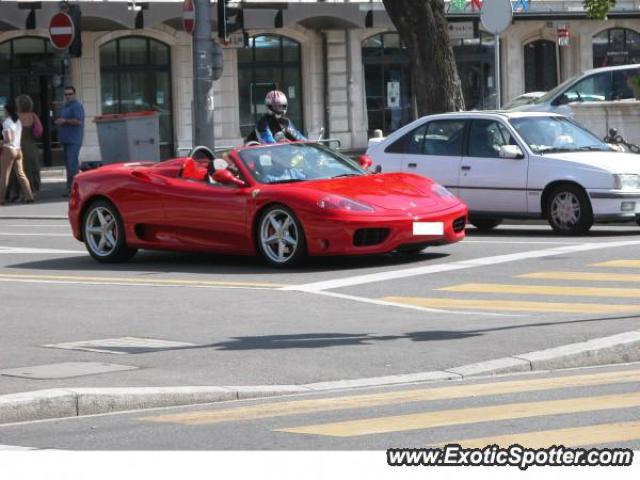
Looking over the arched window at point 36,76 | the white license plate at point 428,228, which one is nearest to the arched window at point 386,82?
the arched window at point 36,76

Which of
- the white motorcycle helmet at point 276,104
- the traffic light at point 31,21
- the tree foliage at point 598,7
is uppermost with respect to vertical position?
the traffic light at point 31,21

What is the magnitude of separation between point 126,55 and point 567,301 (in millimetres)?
32231

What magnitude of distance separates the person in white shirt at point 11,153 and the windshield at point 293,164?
12.3 m

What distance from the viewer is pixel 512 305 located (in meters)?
13.1

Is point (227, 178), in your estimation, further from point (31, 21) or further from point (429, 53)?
point (31, 21)

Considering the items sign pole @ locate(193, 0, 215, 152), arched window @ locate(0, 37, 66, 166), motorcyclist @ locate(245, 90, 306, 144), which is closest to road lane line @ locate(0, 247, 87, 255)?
motorcyclist @ locate(245, 90, 306, 144)

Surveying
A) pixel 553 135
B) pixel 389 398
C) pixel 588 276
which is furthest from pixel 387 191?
pixel 389 398

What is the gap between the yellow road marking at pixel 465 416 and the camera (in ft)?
26.4

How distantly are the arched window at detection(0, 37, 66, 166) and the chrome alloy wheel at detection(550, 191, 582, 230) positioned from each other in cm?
2423

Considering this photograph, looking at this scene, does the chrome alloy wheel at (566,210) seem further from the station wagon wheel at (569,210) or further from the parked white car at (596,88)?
the parked white car at (596,88)

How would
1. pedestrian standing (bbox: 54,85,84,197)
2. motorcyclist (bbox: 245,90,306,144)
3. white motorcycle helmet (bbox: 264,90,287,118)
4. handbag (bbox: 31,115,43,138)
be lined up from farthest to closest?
1. pedestrian standing (bbox: 54,85,84,197)
2. handbag (bbox: 31,115,43,138)
3. white motorcycle helmet (bbox: 264,90,287,118)
4. motorcyclist (bbox: 245,90,306,144)

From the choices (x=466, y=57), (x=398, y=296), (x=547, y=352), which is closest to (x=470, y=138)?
(x=398, y=296)

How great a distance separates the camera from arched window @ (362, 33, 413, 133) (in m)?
49.8

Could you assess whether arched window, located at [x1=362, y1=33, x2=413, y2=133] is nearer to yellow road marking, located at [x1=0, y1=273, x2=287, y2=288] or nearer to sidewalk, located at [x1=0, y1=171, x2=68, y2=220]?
sidewalk, located at [x1=0, y1=171, x2=68, y2=220]
